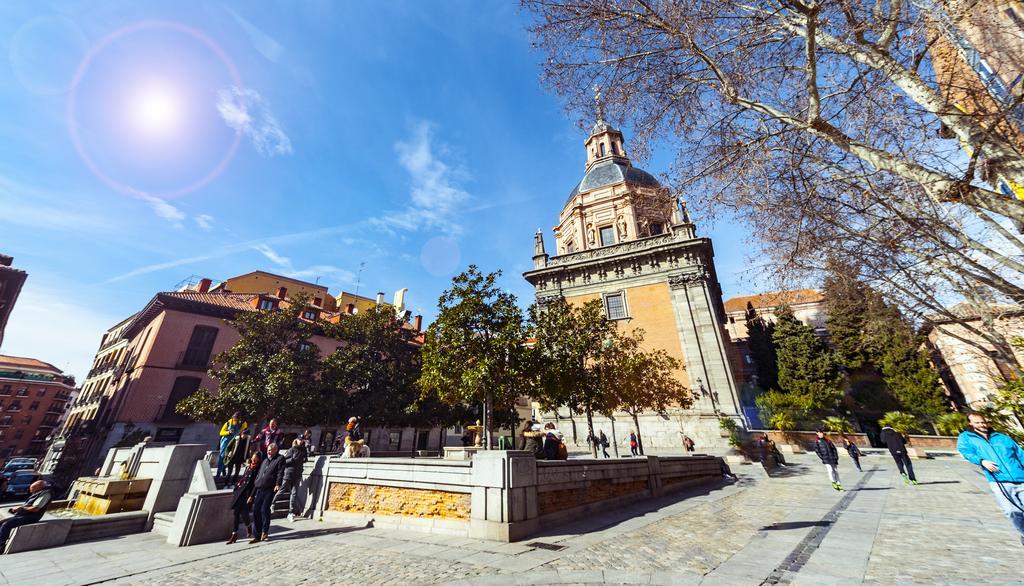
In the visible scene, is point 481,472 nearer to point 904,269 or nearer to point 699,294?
point 904,269

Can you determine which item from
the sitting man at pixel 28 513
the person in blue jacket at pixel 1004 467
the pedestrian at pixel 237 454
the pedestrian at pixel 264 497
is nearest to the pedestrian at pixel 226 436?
the pedestrian at pixel 237 454

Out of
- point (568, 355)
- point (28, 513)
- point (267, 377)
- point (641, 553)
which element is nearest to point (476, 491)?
point (641, 553)

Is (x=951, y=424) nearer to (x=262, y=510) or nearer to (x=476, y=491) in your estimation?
(x=476, y=491)

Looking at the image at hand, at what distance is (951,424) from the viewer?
18422mm

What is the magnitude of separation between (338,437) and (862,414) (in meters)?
37.5

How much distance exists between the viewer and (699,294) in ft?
79.8

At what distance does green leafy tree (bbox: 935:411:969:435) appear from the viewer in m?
18.0

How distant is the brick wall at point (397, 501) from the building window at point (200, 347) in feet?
79.9

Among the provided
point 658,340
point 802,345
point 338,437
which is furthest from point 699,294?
point 338,437

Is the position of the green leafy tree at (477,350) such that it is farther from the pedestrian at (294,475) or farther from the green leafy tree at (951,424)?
the green leafy tree at (951,424)

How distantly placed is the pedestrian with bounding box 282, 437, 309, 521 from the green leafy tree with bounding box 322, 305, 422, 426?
12.0 meters

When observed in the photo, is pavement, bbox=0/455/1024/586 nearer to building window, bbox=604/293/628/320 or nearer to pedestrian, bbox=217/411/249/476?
pedestrian, bbox=217/411/249/476

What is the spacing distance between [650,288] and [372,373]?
1868 centimetres

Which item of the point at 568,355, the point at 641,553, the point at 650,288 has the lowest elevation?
the point at 641,553
